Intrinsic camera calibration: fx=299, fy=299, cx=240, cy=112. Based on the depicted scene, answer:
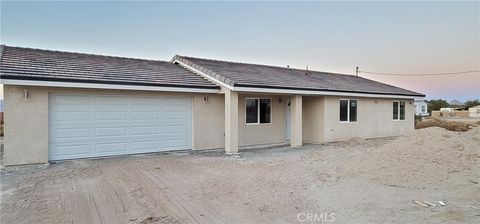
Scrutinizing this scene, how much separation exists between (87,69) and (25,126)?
2667 millimetres

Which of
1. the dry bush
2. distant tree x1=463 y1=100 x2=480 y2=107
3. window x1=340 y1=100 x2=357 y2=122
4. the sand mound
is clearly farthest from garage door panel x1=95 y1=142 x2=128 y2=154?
distant tree x1=463 y1=100 x2=480 y2=107

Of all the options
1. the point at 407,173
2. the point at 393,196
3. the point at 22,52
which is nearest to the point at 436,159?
the point at 407,173

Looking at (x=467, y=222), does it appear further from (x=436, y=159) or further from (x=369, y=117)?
(x=369, y=117)

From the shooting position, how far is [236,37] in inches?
731

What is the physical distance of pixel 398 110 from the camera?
63.5 ft

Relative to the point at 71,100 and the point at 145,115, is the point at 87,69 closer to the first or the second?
the point at 71,100

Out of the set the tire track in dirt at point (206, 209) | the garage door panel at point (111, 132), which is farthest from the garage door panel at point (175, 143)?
the tire track in dirt at point (206, 209)

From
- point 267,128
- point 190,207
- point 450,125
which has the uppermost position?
point 267,128

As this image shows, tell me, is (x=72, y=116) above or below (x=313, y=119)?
above

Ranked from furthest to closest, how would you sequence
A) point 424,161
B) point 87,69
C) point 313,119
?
point 313,119 < point 87,69 < point 424,161

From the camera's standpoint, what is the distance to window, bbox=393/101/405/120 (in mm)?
19108

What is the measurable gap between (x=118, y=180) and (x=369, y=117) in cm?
1456

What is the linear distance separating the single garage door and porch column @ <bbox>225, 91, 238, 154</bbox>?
166cm

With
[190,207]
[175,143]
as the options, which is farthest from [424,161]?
[175,143]
